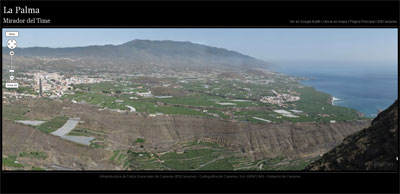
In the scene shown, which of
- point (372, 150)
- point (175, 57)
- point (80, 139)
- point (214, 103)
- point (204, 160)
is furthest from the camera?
point (175, 57)

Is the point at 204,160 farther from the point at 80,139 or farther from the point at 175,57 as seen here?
the point at 175,57

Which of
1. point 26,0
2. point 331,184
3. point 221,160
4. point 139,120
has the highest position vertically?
point 26,0

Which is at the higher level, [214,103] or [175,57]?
[175,57]

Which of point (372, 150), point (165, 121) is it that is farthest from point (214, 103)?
point (372, 150)

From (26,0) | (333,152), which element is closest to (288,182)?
(333,152)

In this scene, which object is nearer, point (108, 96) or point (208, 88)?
point (108, 96)

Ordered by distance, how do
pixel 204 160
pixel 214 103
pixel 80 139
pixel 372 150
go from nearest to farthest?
pixel 372 150, pixel 80 139, pixel 204 160, pixel 214 103

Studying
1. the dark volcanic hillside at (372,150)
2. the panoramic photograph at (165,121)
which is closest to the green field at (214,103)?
the panoramic photograph at (165,121)

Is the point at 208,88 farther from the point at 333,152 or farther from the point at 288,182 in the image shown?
the point at 288,182
